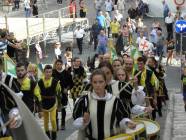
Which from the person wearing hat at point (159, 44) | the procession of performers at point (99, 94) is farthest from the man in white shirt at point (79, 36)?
the procession of performers at point (99, 94)

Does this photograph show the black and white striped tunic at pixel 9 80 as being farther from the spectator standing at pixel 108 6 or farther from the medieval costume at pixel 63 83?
the spectator standing at pixel 108 6

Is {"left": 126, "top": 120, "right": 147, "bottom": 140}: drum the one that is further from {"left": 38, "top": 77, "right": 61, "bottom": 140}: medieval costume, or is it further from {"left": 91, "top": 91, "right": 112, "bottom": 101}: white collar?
{"left": 38, "top": 77, "right": 61, "bottom": 140}: medieval costume

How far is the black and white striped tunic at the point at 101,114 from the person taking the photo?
7516 mm

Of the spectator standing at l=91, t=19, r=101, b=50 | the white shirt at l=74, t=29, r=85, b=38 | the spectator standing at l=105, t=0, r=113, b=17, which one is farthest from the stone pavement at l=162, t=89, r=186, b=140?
the spectator standing at l=105, t=0, r=113, b=17

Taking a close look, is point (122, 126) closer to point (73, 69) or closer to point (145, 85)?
point (145, 85)

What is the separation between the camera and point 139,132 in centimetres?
823

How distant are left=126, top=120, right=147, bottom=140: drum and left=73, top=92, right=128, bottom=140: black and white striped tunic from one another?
0.27m

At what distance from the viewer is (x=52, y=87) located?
12.0 m

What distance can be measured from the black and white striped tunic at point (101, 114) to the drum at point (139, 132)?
273 mm

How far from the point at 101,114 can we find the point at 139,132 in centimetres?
93

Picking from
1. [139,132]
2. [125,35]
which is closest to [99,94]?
[139,132]

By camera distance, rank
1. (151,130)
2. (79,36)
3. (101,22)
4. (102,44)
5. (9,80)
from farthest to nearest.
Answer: (101,22) → (79,36) → (102,44) → (9,80) → (151,130)

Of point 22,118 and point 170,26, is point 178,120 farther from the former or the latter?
point 170,26

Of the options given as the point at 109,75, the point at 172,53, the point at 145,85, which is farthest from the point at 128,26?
the point at 109,75
